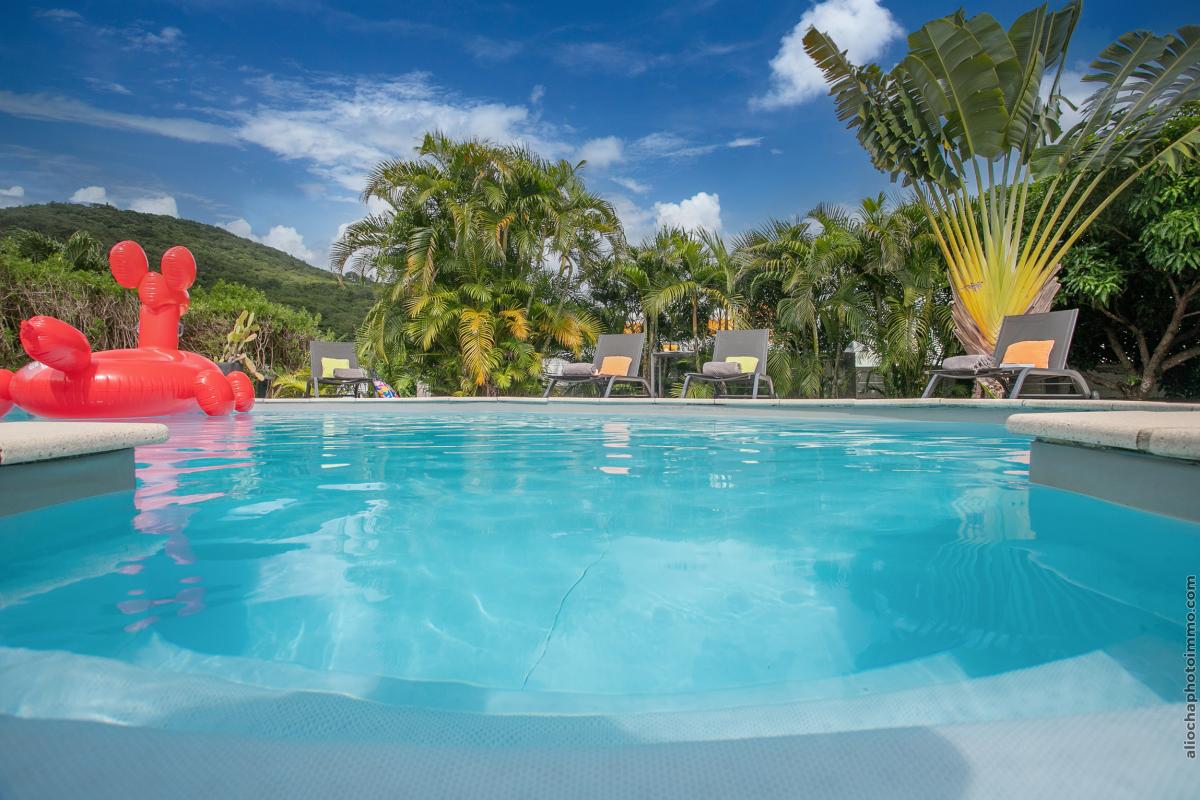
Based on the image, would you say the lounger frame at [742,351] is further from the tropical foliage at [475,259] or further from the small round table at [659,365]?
→ the tropical foliage at [475,259]

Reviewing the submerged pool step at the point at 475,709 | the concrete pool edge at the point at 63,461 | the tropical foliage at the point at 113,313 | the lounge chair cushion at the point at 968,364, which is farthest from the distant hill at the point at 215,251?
the submerged pool step at the point at 475,709

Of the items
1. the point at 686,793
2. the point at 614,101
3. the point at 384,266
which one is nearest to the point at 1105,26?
the point at 614,101

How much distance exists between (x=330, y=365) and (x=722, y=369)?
23.8 ft

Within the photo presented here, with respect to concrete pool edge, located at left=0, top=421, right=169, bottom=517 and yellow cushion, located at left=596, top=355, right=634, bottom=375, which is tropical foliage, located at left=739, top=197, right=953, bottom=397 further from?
concrete pool edge, located at left=0, top=421, right=169, bottom=517

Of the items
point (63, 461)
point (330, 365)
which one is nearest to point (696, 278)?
point (330, 365)

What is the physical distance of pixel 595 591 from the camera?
178cm

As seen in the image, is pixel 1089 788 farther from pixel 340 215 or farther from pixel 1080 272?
pixel 340 215

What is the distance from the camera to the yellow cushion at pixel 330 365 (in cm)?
1171

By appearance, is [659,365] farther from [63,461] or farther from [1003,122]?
[63,461]

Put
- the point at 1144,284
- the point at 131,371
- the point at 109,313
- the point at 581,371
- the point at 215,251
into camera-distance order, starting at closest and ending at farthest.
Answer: the point at 131,371, the point at 581,371, the point at 1144,284, the point at 109,313, the point at 215,251

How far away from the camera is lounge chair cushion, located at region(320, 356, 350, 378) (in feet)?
38.4

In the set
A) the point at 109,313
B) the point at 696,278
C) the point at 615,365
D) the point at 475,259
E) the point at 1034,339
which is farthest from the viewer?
the point at 109,313

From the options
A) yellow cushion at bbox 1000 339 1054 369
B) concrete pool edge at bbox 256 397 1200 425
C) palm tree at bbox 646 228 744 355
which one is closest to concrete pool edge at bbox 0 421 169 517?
concrete pool edge at bbox 256 397 1200 425

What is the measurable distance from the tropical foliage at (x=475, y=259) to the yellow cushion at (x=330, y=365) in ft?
2.43
